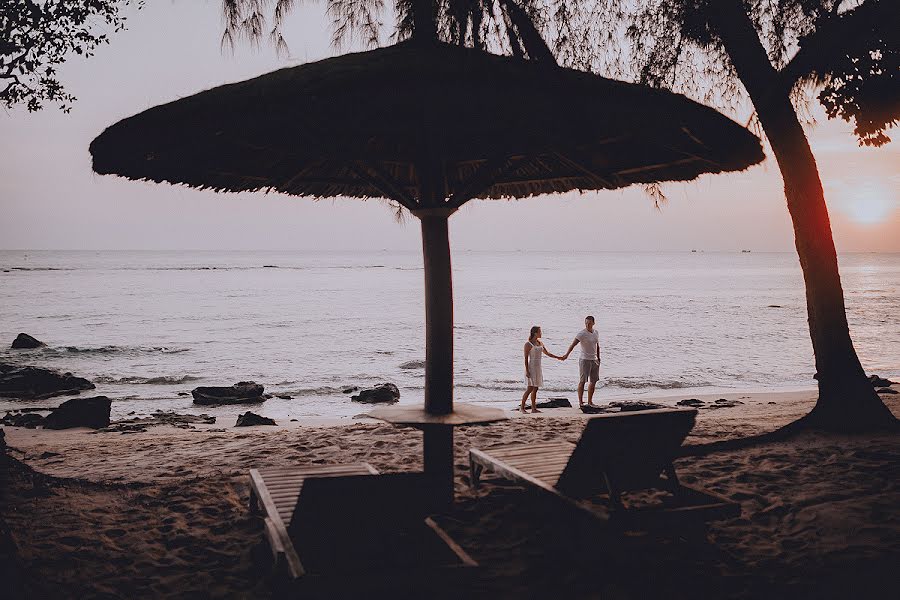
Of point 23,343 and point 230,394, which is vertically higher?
point 23,343

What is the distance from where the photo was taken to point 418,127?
4789 mm

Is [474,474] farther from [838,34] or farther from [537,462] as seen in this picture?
[838,34]

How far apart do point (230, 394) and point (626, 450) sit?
13.3 m

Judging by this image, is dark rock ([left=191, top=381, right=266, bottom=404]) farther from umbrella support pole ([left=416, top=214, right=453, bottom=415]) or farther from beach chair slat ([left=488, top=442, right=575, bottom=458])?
umbrella support pole ([left=416, top=214, right=453, bottom=415])

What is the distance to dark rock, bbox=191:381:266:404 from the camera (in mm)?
15469

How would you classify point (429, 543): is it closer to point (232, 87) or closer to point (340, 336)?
point (232, 87)

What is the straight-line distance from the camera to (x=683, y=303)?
165 feet

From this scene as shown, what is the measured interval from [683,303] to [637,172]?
46.8 m

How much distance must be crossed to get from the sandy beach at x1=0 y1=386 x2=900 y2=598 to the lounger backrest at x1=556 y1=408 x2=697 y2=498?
0.82 feet

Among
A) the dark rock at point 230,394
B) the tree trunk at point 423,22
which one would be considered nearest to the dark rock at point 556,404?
the dark rock at point 230,394

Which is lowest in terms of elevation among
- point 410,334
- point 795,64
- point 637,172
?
point 410,334

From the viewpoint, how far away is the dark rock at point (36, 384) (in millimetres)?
16047

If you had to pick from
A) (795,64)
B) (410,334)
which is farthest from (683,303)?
(795,64)

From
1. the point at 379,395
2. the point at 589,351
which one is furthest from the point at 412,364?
the point at 589,351
